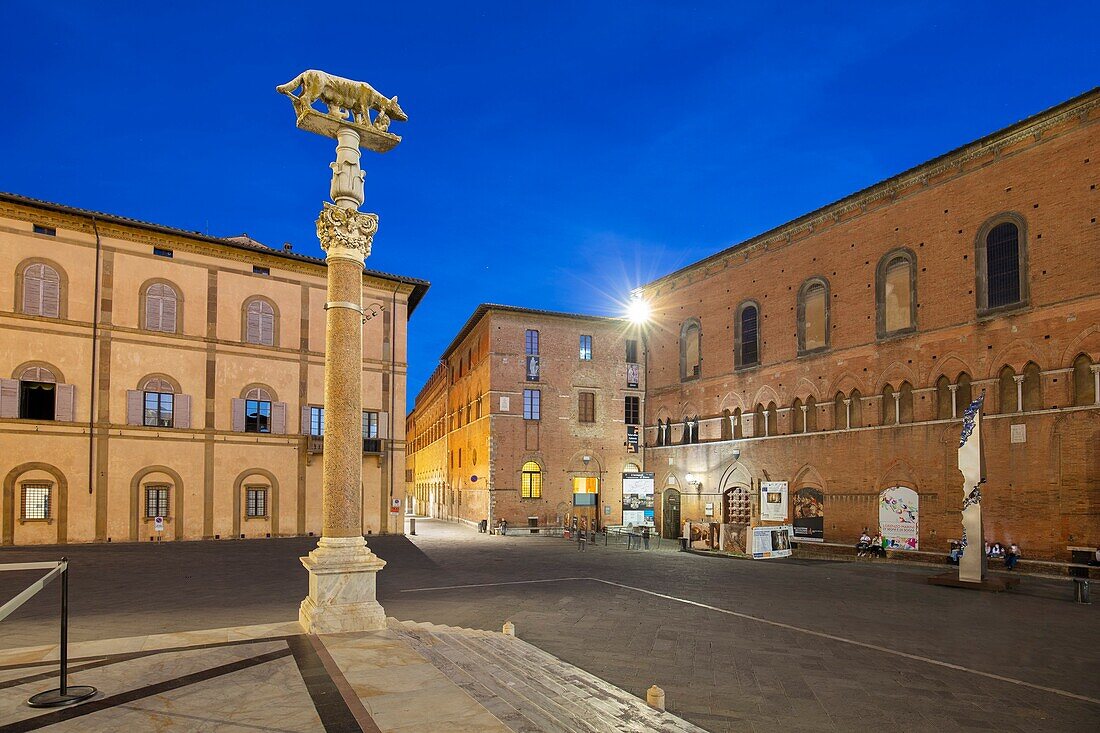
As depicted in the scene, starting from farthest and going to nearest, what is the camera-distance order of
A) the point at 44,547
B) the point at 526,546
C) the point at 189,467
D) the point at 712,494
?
the point at 712,494
the point at 526,546
the point at 189,467
the point at 44,547

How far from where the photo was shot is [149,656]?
7969 mm

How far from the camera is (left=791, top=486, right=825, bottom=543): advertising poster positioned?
27703 millimetres

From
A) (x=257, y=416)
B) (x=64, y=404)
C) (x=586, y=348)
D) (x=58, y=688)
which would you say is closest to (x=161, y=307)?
(x=64, y=404)

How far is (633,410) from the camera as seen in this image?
40.4 metres

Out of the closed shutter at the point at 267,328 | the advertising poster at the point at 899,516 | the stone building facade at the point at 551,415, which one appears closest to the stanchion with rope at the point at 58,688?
the advertising poster at the point at 899,516

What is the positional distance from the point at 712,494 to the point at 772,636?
22374 mm

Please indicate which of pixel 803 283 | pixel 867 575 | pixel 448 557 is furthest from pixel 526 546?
pixel 803 283

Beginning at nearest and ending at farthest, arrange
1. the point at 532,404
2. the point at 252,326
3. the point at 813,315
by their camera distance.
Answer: the point at 813,315 < the point at 252,326 < the point at 532,404

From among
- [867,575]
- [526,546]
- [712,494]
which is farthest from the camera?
[712,494]

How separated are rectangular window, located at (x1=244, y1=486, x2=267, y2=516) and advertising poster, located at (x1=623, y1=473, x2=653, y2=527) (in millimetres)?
17255

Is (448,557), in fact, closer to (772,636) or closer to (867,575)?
(867,575)

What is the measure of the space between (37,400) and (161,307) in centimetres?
549

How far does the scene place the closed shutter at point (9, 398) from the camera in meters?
24.8

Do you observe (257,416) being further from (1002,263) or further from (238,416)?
(1002,263)
